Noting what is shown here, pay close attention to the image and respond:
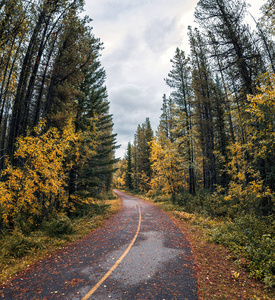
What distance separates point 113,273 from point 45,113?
31.7ft

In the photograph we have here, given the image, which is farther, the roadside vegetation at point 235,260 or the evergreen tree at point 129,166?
the evergreen tree at point 129,166

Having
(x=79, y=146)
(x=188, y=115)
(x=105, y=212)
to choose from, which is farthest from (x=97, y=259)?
(x=188, y=115)

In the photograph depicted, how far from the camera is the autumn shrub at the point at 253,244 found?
496 centimetres

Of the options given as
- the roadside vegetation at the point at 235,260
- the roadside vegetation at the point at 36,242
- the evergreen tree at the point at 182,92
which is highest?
the evergreen tree at the point at 182,92

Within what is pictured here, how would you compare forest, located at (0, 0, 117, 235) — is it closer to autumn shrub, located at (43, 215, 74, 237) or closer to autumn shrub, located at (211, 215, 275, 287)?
autumn shrub, located at (43, 215, 74, 237)

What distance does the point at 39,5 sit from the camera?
29.1 ft

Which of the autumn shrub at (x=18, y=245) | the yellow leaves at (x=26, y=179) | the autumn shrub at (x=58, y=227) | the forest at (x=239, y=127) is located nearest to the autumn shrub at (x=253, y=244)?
the forest at (x=239, y=127)

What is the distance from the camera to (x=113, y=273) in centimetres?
507

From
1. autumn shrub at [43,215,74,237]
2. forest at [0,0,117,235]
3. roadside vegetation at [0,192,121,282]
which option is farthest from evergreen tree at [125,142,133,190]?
autumn shrub at [43,215,74,237]

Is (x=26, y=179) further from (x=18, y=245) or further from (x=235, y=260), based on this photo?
(x=235, y=260)

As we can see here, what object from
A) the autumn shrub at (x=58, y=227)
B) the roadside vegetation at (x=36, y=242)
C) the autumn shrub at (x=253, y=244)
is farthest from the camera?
the autumn shrub at (x=58, y=227)

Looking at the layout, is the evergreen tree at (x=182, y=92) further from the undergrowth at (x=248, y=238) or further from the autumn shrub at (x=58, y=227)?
the autumn shrub at (x=58, y=227)

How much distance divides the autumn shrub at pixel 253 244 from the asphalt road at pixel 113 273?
1745 millimetres

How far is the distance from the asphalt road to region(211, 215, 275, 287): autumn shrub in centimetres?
175
